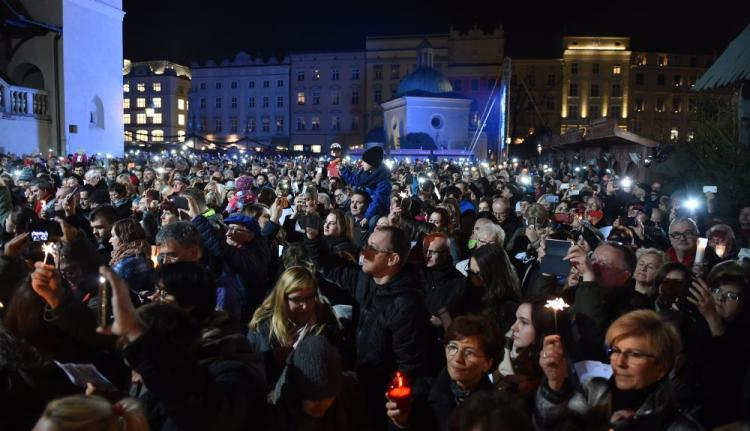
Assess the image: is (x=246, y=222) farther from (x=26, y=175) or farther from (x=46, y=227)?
(x=26, y=175)

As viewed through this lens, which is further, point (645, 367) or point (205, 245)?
point (205, 245)

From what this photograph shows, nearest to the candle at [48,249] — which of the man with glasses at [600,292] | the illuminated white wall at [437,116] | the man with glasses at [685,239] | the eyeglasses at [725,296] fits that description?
the man with glasses at [600,292]

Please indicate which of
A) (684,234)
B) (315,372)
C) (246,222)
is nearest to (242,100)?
(246,222)

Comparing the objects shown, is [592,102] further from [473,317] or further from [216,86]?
[473,317]

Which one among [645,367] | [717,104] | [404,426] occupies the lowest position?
[404,426]

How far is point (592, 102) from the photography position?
7906 cm

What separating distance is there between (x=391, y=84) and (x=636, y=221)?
7082cm

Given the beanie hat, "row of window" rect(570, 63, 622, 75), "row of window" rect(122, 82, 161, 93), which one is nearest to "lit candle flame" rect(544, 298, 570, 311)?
the beanie hat

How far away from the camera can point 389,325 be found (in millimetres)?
3945

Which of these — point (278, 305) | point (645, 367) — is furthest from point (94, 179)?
point (645, 367)

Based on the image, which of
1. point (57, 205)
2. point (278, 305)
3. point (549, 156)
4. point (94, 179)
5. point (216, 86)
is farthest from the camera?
point (216, 86)

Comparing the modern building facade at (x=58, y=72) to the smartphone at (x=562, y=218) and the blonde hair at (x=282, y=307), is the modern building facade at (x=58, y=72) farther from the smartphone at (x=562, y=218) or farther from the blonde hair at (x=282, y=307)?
the blonde hair at (x=282, y=307)

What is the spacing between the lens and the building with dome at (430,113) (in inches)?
2302

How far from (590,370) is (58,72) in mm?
33264
